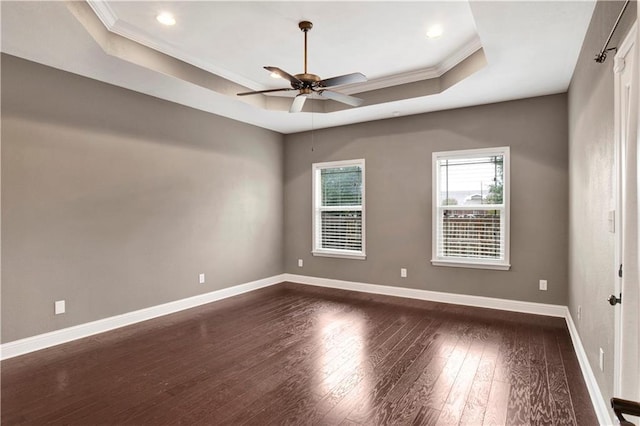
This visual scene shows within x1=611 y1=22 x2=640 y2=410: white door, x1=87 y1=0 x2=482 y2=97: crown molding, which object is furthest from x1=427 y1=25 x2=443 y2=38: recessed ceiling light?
x1=611 y1=22 x2=640 y2=410: white door

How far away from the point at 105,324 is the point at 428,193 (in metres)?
4.59

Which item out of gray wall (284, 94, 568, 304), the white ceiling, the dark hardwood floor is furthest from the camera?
gray wall (284, 94, 568, 304)

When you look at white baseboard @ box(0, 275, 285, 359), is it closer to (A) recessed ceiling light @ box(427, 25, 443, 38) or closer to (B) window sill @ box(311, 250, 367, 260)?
(B) window sill @ box(311, 250, 367, 260)

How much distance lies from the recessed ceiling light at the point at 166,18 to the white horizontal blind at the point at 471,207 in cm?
384

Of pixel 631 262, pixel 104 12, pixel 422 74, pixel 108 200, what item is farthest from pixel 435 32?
pixel 108 200

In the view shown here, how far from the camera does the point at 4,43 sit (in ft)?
9.89

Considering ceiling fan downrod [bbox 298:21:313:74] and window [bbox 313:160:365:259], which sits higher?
ceiling fan downrod [bbox 298:21:313:74]

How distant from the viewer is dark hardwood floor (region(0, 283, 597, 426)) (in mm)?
2340

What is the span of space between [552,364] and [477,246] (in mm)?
2083

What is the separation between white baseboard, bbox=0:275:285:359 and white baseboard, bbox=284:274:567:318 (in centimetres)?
145

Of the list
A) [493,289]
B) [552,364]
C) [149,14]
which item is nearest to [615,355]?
[552,364]

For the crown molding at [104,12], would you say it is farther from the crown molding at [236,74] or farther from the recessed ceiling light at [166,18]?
the recessed ceiling light at [166,18]

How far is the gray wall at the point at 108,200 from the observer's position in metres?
3.32

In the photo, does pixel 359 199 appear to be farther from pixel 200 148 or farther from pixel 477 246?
pixel 200 148
